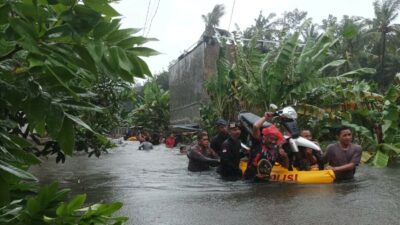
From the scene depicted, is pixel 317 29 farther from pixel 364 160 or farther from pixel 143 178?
pixel 143 178

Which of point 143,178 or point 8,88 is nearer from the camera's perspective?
point 8,88

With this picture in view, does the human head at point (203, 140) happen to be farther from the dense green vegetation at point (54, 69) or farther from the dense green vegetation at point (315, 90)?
the dense green vegetation at point (54, 69)

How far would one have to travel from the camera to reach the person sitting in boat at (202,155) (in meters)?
11.0

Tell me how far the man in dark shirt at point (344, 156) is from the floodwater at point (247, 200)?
11.0 inches

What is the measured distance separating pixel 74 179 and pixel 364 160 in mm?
7348

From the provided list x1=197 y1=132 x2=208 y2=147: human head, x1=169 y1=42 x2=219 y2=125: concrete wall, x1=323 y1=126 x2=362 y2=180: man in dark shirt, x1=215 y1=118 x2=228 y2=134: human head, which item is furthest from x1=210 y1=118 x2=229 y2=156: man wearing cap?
x1=169 y1=42 x2=219 y2=125: concrete wall

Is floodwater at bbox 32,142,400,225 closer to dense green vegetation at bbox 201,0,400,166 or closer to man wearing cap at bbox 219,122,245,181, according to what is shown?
man wearing cap at bbox 219,122,245,181

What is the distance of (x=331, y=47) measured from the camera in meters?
14.2

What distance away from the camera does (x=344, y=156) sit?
8.76m

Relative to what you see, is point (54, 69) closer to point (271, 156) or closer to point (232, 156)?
point (271, 156)

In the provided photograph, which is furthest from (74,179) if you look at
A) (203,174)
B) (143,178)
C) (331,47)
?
(331,47)

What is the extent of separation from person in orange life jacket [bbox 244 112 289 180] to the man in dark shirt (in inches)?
33.1

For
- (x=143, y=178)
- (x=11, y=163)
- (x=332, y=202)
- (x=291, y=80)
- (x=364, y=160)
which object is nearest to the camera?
(x=11, y=163)

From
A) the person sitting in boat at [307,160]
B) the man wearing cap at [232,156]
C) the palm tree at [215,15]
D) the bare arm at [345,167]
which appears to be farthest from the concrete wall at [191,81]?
the bare arm at [345,167]
